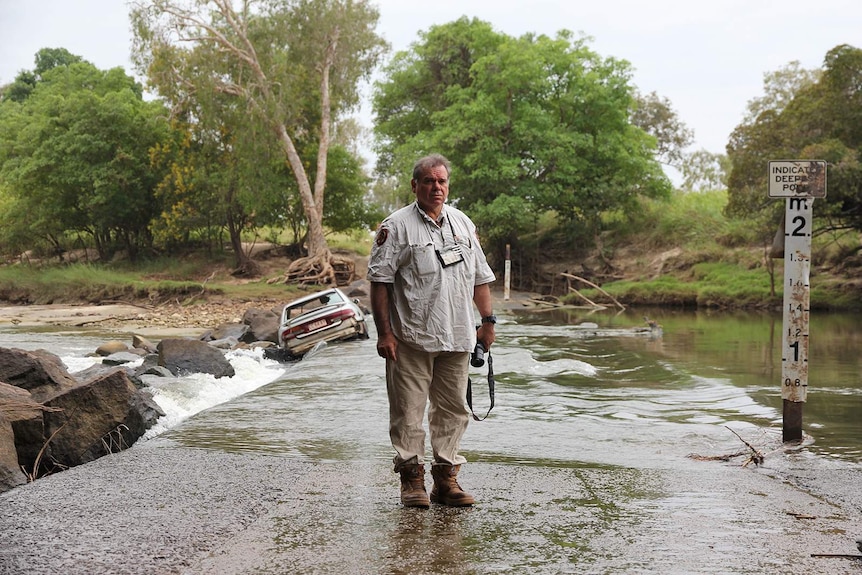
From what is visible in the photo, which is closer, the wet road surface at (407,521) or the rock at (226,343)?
the wet road surface at (407,521)

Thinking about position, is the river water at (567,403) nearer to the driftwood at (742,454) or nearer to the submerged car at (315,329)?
the driftwood at (742,454)

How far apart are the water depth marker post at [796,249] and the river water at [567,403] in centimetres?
82

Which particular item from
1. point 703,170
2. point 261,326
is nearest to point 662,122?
point 703,170

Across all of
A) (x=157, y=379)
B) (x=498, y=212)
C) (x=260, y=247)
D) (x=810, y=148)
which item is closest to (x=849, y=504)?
(x=157, y=379)

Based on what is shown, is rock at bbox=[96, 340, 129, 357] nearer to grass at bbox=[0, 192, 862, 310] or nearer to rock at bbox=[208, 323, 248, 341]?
rock at bbox=[208, 323, 248, 341]

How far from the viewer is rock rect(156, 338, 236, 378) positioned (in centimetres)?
1641

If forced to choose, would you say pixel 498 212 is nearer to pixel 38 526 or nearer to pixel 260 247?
pixel 260 247

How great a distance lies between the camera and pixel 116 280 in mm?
42969

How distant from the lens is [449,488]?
5977 mm

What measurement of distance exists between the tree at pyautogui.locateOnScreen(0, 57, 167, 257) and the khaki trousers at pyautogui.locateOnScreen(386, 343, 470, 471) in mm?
44954

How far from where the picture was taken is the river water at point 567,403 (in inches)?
349

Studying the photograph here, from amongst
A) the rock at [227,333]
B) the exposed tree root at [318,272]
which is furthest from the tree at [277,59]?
the rock at [227,333]

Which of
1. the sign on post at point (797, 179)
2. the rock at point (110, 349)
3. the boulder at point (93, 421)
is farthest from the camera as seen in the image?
the rock at point (110, 349)

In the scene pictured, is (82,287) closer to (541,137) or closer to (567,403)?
(541,137)
